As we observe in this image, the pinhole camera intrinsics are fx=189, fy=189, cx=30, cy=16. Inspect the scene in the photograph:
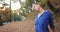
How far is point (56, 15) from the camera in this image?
4.71 metres

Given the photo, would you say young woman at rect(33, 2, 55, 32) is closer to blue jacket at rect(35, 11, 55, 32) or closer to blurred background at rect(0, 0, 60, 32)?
blue jacket at rect(35, 11, 55, 32)

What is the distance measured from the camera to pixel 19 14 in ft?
16.9

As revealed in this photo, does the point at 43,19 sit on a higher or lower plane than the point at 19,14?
higher

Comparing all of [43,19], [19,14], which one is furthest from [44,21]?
[19,14]

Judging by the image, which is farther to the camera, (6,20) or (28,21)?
(6,20)

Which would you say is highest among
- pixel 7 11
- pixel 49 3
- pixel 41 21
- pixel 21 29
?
pixel 41 21

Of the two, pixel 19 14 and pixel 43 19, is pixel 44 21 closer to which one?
pixel 43 19

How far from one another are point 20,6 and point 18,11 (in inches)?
5.8

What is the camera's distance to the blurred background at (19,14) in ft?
15.6

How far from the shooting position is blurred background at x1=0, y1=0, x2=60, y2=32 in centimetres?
475

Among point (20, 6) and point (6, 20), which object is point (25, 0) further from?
point (6, 20)

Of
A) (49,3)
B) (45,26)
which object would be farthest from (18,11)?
(45,26)

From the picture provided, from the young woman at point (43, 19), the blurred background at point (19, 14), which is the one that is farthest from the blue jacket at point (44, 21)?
the blurred background at point (19, 14)

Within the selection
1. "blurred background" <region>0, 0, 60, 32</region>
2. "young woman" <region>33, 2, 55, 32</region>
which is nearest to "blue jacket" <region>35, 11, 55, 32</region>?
"young woman" <region>33, 2, 55, 32</region>
